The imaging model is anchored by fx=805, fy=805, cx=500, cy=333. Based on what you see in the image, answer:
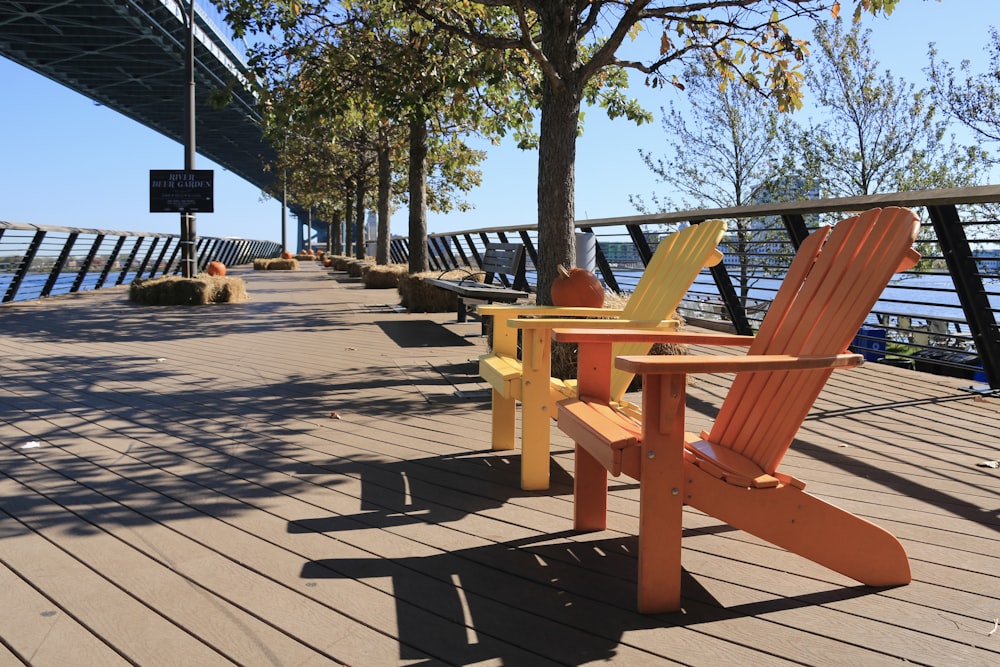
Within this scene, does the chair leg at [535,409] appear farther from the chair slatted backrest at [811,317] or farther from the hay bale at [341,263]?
the hay bale at [341,263]

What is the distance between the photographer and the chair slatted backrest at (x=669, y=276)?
3346 millimetres

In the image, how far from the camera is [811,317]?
2.39 metres

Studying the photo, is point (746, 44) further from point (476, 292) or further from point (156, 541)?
point (156, 541)

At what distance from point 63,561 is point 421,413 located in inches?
97.4

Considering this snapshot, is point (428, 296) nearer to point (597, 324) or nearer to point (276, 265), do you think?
point (597, 324)

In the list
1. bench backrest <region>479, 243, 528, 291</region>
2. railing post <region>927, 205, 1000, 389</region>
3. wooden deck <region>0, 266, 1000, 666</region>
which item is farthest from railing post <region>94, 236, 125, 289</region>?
railing post <region>927, 205, 1000, 389</region>

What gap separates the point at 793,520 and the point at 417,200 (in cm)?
1149

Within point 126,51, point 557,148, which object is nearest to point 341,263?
point 126,51

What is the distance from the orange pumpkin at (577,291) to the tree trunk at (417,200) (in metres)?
8.78

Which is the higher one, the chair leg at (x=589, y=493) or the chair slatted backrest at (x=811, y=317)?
the chair slatted backrest at (x=811, y=317)

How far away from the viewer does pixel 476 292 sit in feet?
25.7

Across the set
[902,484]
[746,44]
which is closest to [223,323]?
[746,44]

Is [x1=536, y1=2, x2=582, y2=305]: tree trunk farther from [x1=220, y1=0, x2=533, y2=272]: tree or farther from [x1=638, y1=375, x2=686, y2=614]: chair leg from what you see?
[x1=638, y1=375, x2=686, y2=614]: chair leg

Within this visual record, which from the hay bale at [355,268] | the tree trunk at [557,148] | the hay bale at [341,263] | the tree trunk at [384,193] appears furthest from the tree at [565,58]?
the hay bale at [341,263]
